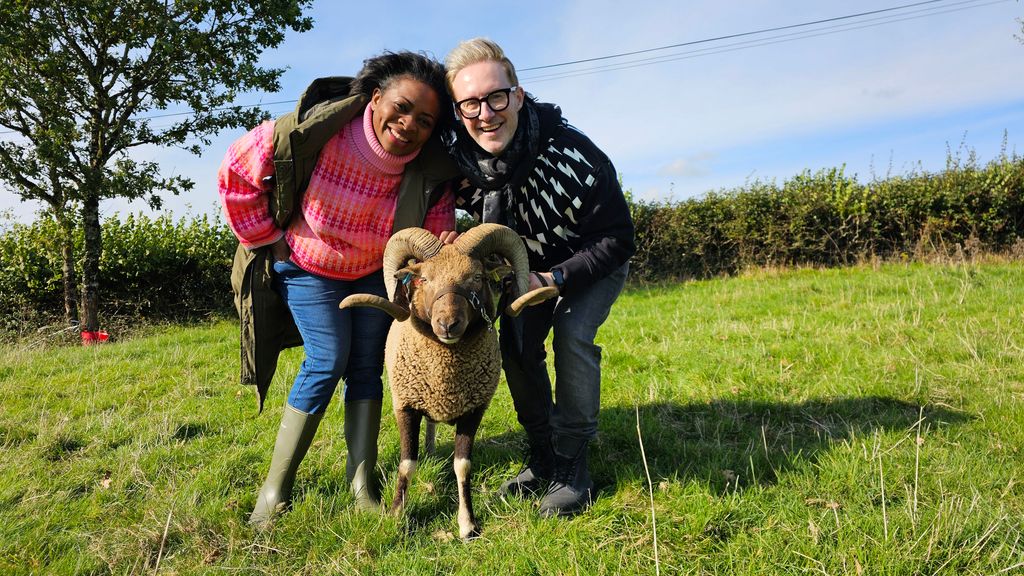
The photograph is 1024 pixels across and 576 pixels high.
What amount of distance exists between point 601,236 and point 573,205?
11.2 inches

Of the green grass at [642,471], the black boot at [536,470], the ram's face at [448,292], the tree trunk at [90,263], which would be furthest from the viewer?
the tree trunk at [90,263]

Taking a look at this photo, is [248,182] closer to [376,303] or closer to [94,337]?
[376,303]

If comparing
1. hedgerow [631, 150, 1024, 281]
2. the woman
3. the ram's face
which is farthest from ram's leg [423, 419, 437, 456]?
hedgerow [631, 150, 1024, 281]

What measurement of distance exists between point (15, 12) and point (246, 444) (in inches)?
444

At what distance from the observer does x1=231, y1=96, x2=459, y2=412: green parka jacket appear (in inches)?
145

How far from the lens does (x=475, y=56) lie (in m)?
3.29

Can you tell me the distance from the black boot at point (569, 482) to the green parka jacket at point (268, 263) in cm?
183

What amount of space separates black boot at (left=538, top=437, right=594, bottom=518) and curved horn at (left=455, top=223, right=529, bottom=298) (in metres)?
1.17

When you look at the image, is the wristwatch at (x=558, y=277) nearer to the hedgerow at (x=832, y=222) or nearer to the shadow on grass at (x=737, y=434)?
the shadow on grass at (x=737, y=434)

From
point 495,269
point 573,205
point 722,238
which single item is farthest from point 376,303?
point 722,238

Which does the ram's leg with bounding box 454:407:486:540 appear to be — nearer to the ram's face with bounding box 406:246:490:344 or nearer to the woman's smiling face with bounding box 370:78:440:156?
the ram's face with bounding box 406:246:490:344

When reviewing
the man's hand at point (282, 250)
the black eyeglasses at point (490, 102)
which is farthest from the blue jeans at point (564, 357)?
the man's hand at point (282, 250)

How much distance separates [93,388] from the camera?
668 cm

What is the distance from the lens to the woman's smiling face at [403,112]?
3350 millimetres
